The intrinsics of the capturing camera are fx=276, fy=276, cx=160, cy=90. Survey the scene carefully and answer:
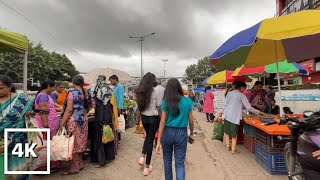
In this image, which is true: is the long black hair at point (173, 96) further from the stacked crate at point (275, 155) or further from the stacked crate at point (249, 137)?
the stacked crate at point (249, 137)

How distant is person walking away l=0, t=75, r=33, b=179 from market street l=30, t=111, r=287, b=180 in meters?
1.54

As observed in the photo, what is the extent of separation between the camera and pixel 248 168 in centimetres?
551

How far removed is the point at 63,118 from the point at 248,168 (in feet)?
12.1

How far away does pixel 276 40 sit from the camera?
224 inches

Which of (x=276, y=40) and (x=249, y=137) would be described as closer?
(x=276, y=40)

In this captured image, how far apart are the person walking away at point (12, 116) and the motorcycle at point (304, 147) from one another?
3.37 meters

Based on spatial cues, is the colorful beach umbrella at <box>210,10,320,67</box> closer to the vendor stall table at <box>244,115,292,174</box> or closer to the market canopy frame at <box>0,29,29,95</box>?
the vendor stall table at <box>244,115,292,174</box>

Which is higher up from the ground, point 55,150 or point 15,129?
point 15,129

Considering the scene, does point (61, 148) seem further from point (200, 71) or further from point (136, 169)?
point (200, 71)

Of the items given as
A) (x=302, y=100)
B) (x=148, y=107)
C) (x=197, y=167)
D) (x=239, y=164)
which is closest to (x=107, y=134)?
(x=148, y=107)

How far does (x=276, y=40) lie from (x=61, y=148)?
4634mm

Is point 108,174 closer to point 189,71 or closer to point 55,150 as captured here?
point 55,150

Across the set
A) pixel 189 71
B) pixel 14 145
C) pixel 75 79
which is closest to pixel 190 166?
pixel 75 79

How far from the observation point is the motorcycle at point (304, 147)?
2.86 meters
